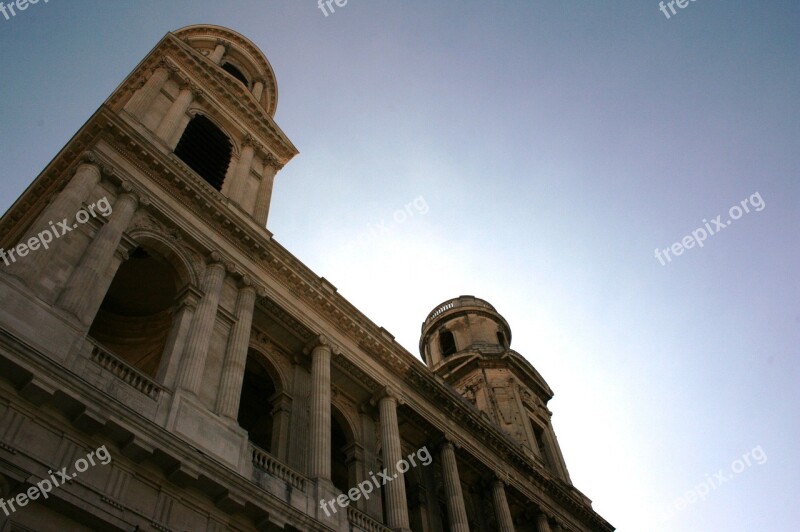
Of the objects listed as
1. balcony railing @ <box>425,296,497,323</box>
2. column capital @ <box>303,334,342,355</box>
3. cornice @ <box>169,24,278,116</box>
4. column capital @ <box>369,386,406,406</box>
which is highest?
cornice @ <box>169,24,278,116</box>

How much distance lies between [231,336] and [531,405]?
76.0 ft

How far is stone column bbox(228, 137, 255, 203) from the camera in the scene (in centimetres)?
2545

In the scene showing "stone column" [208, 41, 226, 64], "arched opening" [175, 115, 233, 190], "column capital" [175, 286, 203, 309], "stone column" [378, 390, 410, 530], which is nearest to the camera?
"column capital" [175, 286, 203, 309]

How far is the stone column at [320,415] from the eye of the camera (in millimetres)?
18141

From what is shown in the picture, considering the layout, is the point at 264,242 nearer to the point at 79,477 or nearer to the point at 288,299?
the point at 288,299

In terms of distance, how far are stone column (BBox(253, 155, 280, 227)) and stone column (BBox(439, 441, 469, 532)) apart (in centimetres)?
1092

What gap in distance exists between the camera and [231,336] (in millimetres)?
18891

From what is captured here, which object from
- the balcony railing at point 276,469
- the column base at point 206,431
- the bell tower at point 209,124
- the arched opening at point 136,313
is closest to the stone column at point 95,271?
the column base at point 206,431

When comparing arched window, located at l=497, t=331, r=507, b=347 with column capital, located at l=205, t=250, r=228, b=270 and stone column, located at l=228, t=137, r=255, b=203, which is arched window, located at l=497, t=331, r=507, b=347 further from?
column capital, located at l=205, t=250, r=228, b=270

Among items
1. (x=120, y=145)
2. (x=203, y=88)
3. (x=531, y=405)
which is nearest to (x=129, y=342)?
(x=120, y=145)

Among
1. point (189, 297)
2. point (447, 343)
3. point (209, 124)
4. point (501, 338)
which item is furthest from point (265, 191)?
point (501, 338)

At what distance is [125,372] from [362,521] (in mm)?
7415

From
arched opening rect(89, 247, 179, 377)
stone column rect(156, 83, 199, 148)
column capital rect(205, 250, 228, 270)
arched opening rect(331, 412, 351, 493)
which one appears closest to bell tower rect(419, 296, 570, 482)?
arched opening rect(331, 412, 351, 493)

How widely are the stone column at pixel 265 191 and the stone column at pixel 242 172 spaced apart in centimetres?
75
